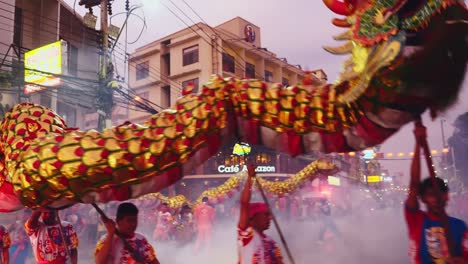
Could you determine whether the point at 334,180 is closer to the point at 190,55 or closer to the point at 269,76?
the point at 269,76

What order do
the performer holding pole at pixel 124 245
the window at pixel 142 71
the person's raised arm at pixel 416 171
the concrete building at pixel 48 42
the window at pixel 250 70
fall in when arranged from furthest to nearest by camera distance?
the window at pixel 142 71 < the window at pixel 250 70 < the concrete building at pixel 48 42 < the performer holding pole at pixel 124 245 < the person's raised arm at pixel 416 171

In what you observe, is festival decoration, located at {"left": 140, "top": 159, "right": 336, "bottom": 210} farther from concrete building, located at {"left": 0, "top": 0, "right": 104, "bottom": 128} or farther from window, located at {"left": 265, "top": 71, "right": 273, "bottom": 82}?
window, located at {"left": 265, "top": 71, "right": 273, "bottom": 82}

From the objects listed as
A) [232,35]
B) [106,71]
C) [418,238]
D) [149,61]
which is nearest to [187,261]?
[106,71]

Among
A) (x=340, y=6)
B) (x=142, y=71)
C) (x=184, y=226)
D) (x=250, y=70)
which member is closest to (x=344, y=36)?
(x=340, y=6)

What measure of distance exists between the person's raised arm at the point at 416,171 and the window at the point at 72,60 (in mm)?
19178

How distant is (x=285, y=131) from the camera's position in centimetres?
217

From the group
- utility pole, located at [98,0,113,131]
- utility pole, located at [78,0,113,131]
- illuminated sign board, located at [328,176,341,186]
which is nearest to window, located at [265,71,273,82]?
→ illuminated sign board, located at [328,176,341,186]

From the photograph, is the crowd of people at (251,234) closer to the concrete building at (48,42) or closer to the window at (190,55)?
the concrete building at (48,42)

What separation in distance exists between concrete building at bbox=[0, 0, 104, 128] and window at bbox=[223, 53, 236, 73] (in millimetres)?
9704

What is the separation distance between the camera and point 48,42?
1825 centimetres

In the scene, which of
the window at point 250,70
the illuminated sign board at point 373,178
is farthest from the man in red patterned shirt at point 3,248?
the illuminated sign board at point 373,178

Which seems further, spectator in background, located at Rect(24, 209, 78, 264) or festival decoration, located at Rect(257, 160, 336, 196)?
festival decoration, located at Rect(257, 160, 336, 196)

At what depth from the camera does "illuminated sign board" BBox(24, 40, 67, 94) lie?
1455cm

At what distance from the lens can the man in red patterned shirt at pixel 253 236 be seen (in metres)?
3.49
